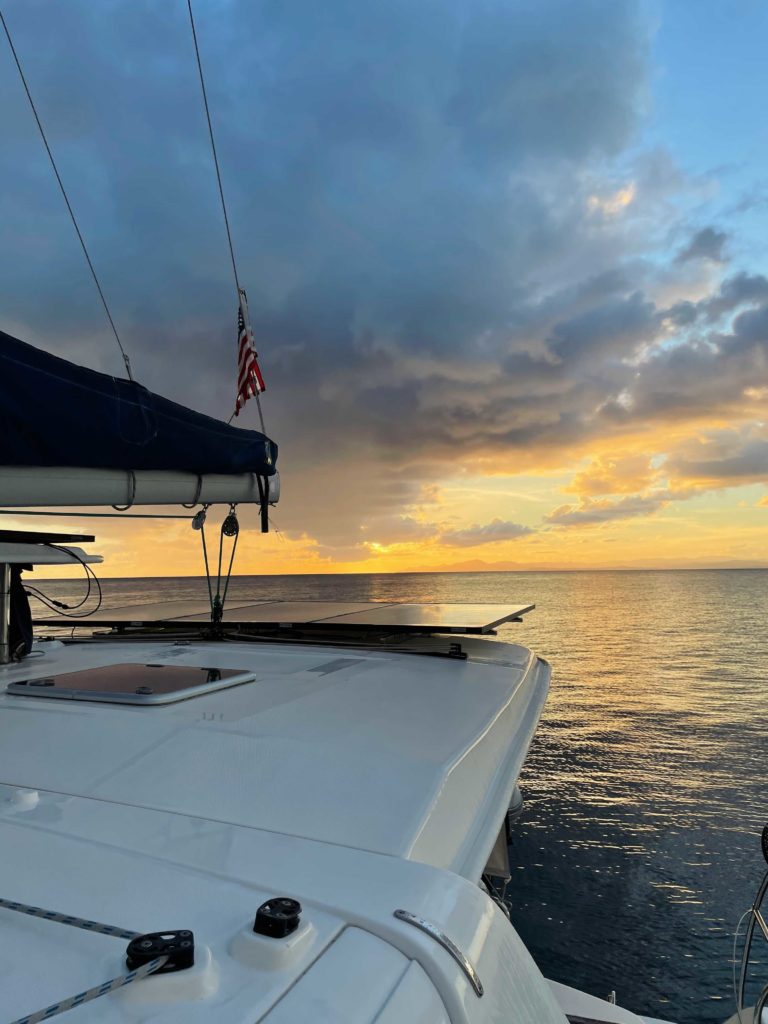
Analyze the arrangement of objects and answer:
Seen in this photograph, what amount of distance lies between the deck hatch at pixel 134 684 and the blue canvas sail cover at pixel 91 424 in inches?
45.7

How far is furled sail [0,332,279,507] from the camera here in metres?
3.37

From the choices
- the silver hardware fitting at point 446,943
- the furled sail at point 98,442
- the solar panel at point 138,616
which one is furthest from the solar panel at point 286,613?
the silver hardware fitting at point 446,943

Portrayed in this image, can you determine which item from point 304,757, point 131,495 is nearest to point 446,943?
point 304,757

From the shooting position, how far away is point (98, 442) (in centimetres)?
363

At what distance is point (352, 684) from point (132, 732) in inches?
55.6

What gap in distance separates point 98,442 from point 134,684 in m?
1.40

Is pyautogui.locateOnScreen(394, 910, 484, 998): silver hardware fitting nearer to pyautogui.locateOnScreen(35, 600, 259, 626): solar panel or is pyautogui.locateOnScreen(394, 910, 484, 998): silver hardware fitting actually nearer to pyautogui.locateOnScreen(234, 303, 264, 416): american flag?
pyautogui.locateOnScreen(35, 600, 259, 626): solar panel

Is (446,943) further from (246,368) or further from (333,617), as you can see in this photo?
(246,368)

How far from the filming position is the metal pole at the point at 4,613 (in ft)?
12.2

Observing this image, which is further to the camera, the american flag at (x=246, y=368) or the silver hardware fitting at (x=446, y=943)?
the american flag at (x=246, y=368)

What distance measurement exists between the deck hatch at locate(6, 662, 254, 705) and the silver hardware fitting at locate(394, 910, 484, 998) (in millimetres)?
1648

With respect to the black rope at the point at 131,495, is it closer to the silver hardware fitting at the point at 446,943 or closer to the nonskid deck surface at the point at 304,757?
the nonskid deck surface at the point at 304,757

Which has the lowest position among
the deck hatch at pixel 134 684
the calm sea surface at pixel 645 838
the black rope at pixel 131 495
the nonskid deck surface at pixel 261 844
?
the calm sea surface at pixel 645 838

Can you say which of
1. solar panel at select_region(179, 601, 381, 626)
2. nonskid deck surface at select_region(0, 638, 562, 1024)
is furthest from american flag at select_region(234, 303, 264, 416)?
nonskid deck surface at select_region(0, 638, 562, 1024)
